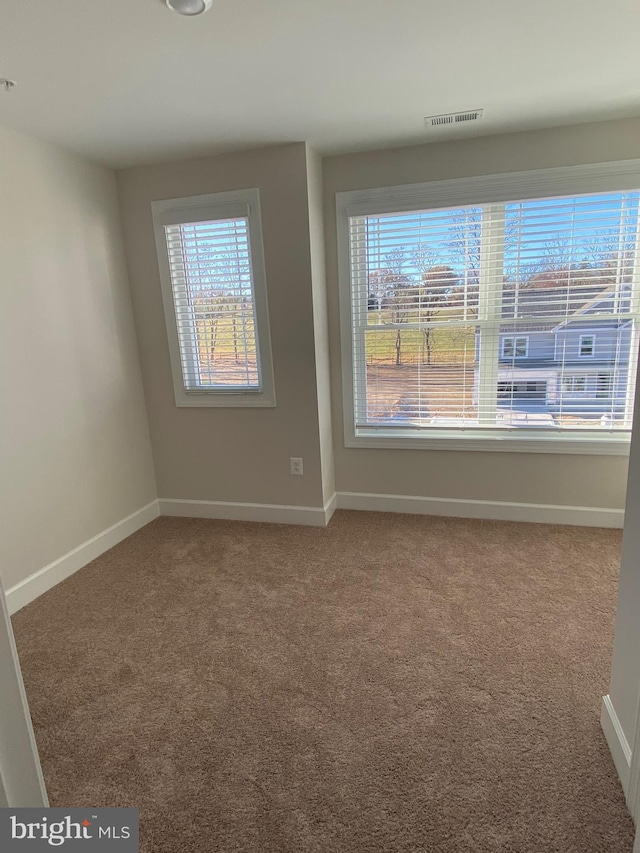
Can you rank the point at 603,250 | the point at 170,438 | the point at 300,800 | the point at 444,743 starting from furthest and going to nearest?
the point at 170,438, the point at 603,250, the point at 444,743, the point at 300,800

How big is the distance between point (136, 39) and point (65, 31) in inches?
9.1

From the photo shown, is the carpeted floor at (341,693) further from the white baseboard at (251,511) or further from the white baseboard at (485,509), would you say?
the white baseboard at (251,511)

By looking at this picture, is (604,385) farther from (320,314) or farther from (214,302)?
(214,302)

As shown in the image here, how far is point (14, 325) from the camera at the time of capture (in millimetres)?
2484

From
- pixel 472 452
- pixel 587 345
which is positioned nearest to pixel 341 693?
pixel 472 452

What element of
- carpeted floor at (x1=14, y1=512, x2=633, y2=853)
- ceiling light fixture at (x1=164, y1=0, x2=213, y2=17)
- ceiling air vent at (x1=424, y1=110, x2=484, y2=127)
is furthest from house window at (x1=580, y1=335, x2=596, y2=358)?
ceiling light fixture at (x1=164, y1=0, x2=213, y2=17)

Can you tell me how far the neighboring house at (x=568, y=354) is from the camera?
9.41 feet

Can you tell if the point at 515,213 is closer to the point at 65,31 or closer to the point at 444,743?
the point at 65,31

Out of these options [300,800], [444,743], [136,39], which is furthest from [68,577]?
[136,39]

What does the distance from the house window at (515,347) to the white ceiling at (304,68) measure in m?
1.21

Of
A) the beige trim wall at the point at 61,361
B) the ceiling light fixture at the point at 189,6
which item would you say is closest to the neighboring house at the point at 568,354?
the ceiling light fixture at the point at 189,6

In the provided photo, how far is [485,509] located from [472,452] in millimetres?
415

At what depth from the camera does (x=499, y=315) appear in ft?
9.94

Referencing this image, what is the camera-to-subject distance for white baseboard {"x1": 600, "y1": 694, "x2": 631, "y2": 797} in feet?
4.63
